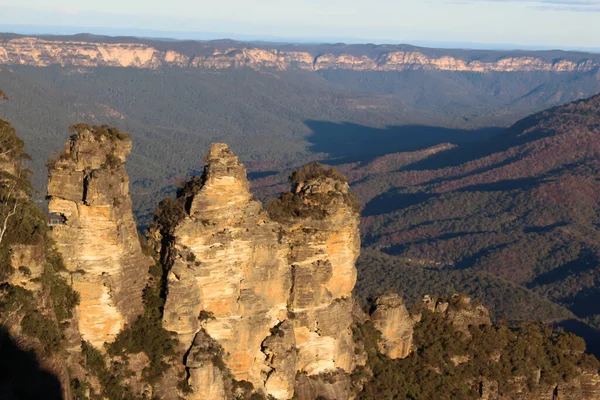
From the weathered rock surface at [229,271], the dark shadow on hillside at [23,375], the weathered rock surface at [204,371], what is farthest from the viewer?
the weathered rock surface at [229,271]

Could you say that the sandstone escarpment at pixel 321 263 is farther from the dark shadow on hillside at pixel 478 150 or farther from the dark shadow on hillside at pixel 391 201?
the dark shadow on hillside at pixel 478 150

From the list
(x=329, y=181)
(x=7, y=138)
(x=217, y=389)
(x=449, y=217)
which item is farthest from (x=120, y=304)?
(x=449, y=217)

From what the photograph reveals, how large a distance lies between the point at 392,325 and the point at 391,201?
A: 107953 mm

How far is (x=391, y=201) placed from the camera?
472ft

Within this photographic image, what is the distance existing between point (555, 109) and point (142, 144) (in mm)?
100139

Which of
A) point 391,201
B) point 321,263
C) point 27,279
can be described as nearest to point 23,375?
point 27,279

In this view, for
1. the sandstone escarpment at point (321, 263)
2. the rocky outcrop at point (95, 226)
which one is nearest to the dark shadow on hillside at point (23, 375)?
the rocky outcrop at point (95, 226)

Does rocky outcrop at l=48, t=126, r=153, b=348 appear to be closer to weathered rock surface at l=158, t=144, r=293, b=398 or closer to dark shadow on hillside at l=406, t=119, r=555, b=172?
weathered rock surface at l=158, t=144, r=293, b=398

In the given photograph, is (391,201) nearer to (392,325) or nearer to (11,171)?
(392,325)

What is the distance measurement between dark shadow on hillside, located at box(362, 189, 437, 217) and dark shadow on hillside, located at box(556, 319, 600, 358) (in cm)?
6256

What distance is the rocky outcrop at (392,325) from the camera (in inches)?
1435

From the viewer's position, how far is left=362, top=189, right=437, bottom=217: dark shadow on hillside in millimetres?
137625

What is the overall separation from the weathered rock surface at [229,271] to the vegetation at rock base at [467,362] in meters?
5.97

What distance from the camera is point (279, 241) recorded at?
3039 cm
